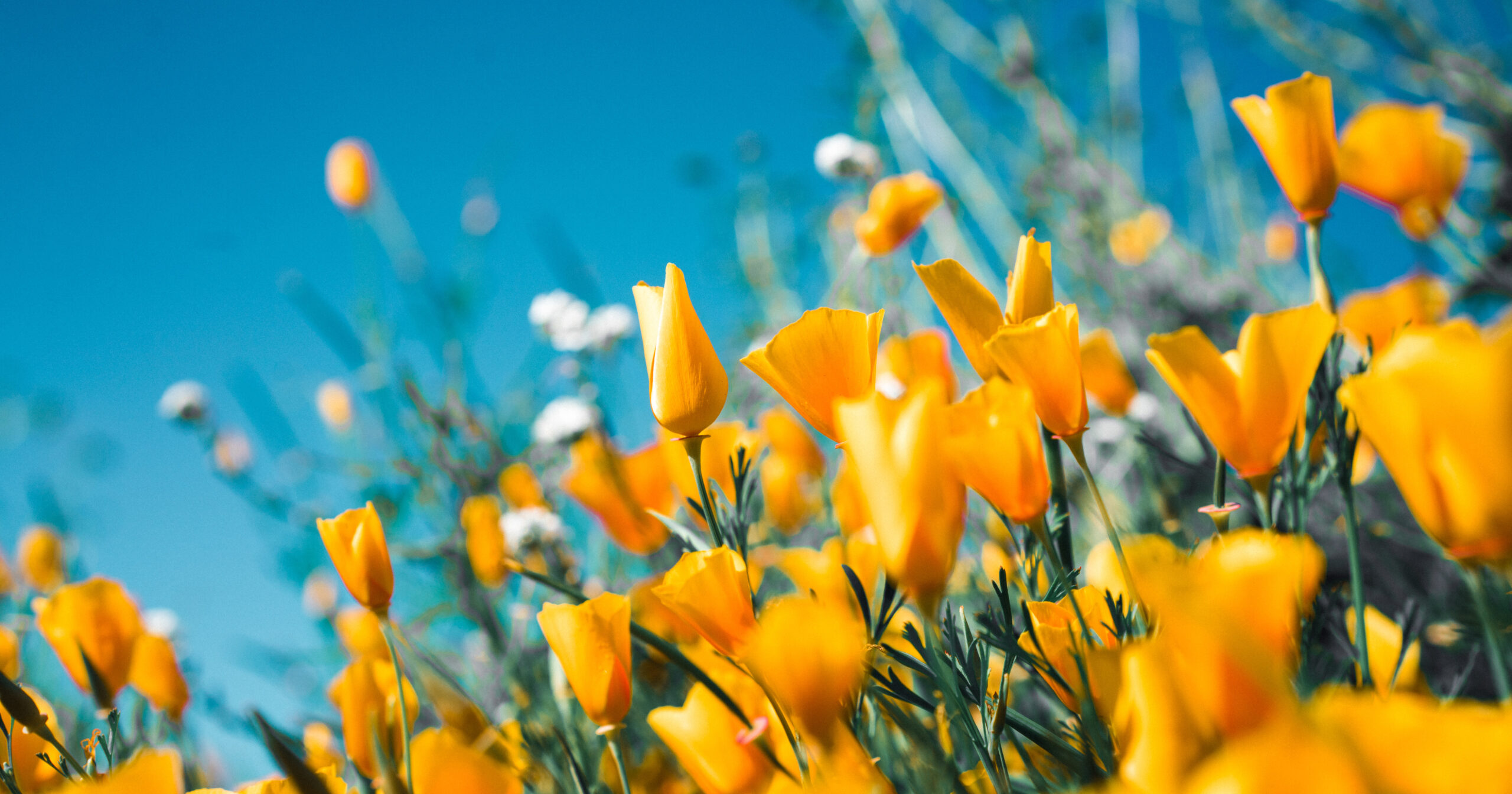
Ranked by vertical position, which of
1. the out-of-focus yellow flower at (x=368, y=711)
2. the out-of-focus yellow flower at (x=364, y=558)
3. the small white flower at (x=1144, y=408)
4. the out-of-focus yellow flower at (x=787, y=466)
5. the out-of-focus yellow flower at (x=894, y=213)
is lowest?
the small white flower at (x=1144, y=408)

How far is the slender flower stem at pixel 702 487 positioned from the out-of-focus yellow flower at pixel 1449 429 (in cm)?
31

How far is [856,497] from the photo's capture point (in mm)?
674

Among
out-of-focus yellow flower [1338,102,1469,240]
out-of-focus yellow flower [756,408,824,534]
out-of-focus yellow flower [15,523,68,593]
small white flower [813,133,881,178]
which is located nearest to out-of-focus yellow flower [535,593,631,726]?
out-of-focus yellow flower [756,408,824,534]

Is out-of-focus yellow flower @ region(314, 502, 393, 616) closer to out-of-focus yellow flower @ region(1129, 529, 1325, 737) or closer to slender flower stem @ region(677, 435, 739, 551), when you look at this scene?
slender flower stem @ region(677, 435, 739, 551)

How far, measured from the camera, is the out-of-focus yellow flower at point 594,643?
1.49ft

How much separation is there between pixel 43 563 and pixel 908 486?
2.03 m

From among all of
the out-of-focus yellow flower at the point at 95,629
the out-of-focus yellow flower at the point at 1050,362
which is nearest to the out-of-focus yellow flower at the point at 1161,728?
the out-of-focus yellow flower at the point at 1050,362

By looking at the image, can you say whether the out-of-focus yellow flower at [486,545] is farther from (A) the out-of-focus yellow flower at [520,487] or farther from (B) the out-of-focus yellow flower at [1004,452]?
(B) the out-of-focus yellow flower at [1004,452]

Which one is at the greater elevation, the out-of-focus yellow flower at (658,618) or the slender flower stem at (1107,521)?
the slender flower stem at (1107,521)

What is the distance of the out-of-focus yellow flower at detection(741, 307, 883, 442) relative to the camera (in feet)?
1.46

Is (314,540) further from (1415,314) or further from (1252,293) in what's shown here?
(1252,293)

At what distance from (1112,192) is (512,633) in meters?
1.38

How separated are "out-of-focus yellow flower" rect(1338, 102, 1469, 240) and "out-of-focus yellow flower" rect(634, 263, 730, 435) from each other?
0.64m

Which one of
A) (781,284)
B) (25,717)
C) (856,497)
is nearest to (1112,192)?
(781,284)
